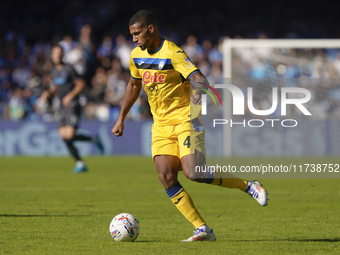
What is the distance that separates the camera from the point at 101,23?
22828 millimetres

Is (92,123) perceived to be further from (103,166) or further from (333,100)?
(333,100)

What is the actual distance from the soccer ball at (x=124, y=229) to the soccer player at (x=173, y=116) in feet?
1.39

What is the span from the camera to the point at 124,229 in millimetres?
5152

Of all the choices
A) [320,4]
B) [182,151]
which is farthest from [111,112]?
[182,151]

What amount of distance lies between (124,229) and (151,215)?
5.92ft

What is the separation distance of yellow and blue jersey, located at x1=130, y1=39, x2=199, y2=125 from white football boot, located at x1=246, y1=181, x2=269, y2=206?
0.84m

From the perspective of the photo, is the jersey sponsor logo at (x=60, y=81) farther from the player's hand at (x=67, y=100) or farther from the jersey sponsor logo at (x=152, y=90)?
the jersey sponsor logo at (x=152, y=90)

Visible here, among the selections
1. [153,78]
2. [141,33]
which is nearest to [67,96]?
[153,78]

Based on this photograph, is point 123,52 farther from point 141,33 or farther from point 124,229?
point 124,229

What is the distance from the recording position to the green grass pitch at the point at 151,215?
4.91 metres

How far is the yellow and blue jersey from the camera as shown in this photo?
517 centimetres

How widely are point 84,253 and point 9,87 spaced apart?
16271 millimetres

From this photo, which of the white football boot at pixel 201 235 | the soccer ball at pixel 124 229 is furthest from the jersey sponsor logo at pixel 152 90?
the white football boot at pixel 201 235

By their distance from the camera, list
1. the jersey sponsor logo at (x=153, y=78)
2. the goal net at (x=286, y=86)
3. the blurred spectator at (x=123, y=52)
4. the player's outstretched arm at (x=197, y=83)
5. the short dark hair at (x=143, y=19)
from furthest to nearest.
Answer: the blurred spectator at (x=123, y=52)
the goal net at (x=286, y=86)
the jersey sponsor logo at (x=153, y=78)
the short dark hair at (x=143, y=19)
the player's outstretched arm at (x=197, y=83)
